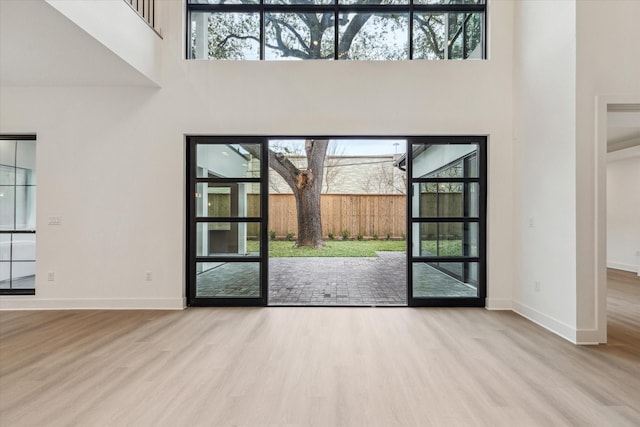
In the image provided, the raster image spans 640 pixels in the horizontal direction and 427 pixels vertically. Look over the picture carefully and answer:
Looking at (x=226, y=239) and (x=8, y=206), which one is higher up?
(x=8, y=206)

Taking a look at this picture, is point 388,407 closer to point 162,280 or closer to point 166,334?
point 166,334

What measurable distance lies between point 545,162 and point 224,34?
4.19 m

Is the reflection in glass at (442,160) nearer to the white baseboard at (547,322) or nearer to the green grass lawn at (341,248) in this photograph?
the white baseboard at (547,322)

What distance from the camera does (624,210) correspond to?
6988 millimetres

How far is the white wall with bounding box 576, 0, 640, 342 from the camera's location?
9.98 ft

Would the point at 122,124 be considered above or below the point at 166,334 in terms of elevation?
above

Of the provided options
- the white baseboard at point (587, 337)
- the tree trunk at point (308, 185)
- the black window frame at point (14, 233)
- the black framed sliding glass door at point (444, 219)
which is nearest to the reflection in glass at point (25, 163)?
the black window frame at point (14, 233)

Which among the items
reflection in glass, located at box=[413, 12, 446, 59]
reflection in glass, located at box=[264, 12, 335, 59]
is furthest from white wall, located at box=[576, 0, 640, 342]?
reflection in glass, located at box=[264, 12, 335, 59]

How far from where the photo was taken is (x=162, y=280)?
415 cm

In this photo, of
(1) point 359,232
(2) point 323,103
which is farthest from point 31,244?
(1) point 359,232

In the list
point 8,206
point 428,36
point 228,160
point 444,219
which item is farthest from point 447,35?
point 8,206

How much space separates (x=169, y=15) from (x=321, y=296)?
427 centimetres

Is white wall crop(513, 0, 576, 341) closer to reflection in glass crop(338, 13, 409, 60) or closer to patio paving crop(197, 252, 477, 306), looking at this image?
patio paving crop(197, 252, 477, 306)

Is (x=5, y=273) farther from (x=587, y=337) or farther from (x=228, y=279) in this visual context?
(x=587, y=337)
